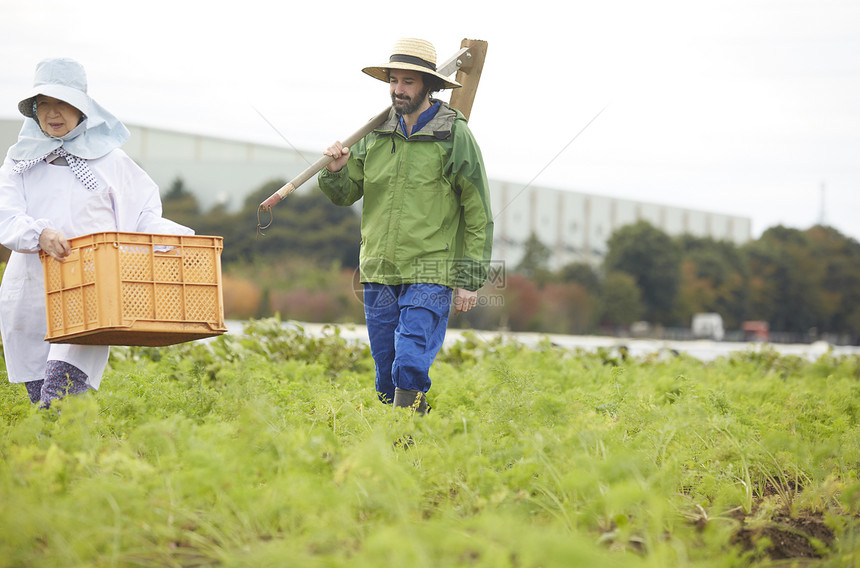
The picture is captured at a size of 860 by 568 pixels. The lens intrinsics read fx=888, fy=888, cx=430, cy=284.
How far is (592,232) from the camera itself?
198ft

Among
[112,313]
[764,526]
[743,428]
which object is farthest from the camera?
[743,428]

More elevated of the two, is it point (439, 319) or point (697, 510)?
point (439, 319)

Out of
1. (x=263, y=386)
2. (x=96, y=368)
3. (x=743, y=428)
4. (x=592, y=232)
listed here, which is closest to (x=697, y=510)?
(x=743, y=428)

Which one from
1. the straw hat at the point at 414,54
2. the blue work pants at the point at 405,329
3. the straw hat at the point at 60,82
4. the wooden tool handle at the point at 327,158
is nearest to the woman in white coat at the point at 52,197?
the straw hat at the point at 60,82

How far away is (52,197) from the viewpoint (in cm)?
432

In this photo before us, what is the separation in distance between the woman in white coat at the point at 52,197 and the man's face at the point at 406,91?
1375 millimetres

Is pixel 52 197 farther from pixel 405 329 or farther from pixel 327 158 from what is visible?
pixel 405 329

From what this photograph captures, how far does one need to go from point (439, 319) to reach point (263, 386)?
109 centimetres

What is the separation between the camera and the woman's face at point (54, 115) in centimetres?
429

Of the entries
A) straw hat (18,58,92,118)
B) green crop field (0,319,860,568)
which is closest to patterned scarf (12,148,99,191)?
straw hat (18,58,92,118)

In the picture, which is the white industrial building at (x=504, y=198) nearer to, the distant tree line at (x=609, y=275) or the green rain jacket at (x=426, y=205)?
the distant tree line at (x=609, y=275)

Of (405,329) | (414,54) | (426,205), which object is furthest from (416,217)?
(414,54)

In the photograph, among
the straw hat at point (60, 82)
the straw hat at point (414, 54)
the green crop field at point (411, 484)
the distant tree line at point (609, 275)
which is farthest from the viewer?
the distant tree line at point (609, 275)

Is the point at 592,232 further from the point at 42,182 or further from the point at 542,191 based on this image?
the point at 42,182
